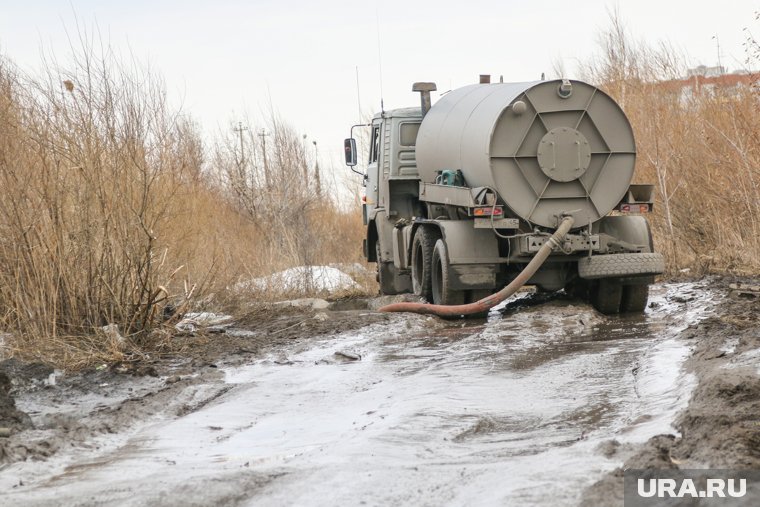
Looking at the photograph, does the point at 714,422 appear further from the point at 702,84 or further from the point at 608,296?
the point at 702,84

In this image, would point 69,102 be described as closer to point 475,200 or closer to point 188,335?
point 188,335

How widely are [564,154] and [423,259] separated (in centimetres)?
240

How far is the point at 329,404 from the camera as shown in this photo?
703 centimetres

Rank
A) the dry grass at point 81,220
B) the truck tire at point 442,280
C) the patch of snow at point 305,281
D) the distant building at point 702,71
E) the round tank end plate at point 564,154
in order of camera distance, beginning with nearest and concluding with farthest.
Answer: the dry grass at point 81,220
the round tank end plate at point 564,154
the truck tire at point 442,280
the patch of snow at point 305,281
the distant building at point 702,71

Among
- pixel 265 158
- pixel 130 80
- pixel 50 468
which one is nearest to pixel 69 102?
pixel 130 80

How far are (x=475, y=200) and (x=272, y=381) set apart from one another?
12.8 ft

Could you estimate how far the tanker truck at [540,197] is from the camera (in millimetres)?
11086

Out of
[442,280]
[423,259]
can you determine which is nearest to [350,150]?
[423,259]

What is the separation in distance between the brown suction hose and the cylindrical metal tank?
→ 32cm

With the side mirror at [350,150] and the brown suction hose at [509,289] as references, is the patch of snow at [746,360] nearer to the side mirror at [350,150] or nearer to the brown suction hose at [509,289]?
the brown suction hose at [509,289]

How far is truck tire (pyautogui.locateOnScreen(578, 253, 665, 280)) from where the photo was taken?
11.1 m

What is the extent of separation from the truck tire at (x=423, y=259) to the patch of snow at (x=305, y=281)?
9.71 ft

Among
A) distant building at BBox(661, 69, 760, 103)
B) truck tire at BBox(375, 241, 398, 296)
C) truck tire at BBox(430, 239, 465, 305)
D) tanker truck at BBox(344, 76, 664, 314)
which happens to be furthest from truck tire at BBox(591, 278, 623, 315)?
distant building at BBox(661, 69, 760, 103)

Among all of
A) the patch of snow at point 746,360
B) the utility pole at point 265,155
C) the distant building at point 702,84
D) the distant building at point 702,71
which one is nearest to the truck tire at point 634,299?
the patch of snow at point 746,360
